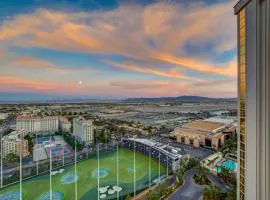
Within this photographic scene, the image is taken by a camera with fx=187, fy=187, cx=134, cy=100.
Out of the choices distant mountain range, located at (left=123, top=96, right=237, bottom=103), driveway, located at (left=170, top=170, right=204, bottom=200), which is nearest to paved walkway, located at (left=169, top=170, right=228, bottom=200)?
driveway, located at (left=170, top=170, right=204, bottom=200)

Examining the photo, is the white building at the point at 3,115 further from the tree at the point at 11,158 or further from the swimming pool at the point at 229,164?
the swimming pool at the point at 229,164

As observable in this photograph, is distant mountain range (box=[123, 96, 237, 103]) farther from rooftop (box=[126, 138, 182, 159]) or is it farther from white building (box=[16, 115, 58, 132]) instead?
white building (box=[16, 115, 58, 132])

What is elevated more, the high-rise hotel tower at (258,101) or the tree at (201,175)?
the high-rise hotel tower at (258,101)

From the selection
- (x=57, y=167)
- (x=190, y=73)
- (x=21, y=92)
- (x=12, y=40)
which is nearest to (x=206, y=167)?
(x=190, y=73)

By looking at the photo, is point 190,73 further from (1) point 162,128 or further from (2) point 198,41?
(1) point 162,128

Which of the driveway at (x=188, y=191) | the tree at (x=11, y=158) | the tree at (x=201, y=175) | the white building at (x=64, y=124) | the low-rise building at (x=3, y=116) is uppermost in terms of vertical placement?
the low-rise building at (x=3, y=116)

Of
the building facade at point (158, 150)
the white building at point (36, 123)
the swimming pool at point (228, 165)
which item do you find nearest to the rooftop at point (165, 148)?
the building facade at point (158, 150)

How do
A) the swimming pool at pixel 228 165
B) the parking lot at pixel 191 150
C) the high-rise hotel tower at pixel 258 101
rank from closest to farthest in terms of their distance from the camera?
the high-rise hotel tower at pixel 258 101 < the swimming pool at pixel 228 165 < the parking lot at pixel 191 150
